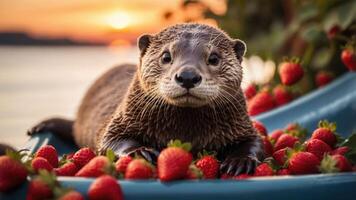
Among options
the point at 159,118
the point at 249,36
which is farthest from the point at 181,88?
the point at 249,36

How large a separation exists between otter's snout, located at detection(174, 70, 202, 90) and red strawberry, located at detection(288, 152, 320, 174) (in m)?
0.44

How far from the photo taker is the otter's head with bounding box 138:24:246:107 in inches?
105

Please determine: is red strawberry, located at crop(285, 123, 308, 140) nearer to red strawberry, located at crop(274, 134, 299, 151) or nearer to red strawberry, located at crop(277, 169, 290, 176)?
red strawberry, located at crop(274, 134, 299, 151)

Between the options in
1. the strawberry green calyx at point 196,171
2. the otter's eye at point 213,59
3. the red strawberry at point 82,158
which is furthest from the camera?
the otter's eye at point 213,59

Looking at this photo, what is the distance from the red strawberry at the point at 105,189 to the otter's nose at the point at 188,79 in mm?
597

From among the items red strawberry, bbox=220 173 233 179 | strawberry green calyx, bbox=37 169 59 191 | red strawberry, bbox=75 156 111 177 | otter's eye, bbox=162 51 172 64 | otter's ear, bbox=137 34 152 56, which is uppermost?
otter's ear, bbox=137 34 152 56

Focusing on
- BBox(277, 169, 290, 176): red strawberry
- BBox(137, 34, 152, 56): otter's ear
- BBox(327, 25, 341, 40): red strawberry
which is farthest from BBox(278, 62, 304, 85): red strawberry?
BBox(277, 169, 290, 176): red strawberry

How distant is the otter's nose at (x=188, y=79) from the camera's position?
103 inches

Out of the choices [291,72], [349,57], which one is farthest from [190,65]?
[349,57]

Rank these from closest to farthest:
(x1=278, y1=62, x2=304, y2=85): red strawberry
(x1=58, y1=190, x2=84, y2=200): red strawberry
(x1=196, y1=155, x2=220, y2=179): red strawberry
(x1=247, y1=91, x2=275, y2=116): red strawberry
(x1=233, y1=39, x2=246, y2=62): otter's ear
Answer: (x1=58, y1=190, x2=84, y2=200): red strawberry
(x1=196, y1=155, x2=220, y2=179): red strawberry
(x1=233, y1=39, x2=246, y2=62): otter's ear
(x1=278, y1=62, x2=304, y2=85): red strawberry
(x1=247, y1=91, x2=275, y2=116): red strawberry

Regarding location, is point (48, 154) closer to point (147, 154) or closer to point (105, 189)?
point (147, 154)

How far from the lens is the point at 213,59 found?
288cm

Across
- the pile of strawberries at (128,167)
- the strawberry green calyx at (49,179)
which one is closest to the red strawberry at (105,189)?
the pile of strawberries at (128,167)

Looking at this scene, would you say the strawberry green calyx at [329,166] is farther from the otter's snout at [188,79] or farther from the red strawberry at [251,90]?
the red strawberry at [251,90]
